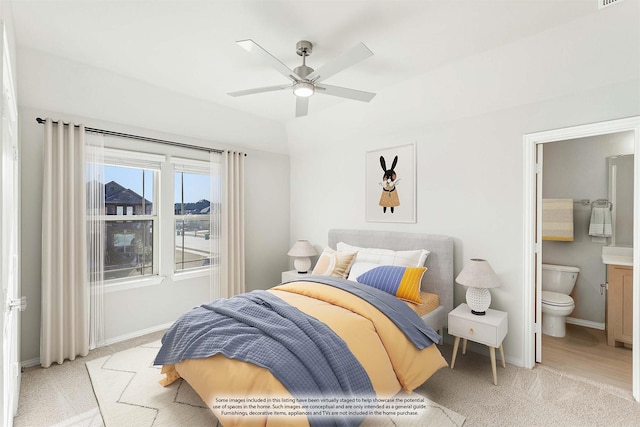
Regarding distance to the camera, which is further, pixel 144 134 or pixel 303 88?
pixel 144 134

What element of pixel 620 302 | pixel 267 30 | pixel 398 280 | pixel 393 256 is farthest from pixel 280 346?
pixel 620 302

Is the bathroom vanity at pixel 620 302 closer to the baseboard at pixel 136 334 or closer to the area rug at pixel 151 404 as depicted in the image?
the area rug at pixel 151 404

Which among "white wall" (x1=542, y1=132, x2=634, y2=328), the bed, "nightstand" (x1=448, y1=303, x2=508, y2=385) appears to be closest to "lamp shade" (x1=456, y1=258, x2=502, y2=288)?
"nightstand" (x1=448, y1=303, x2=508, y2=385)

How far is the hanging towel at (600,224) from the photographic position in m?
3.50

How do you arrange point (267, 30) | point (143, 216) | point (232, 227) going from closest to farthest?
point (267, 30)
point (143, 216)
point (232, 227)

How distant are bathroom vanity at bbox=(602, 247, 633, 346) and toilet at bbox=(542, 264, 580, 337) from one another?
1.10 feet

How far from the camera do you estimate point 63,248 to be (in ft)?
9.57

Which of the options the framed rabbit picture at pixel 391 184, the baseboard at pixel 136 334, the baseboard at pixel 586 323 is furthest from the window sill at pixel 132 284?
the baseboard at pixel 586 323

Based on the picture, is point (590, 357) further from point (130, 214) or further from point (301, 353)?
point (130, 214)

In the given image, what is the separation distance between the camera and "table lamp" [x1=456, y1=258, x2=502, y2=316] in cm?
269

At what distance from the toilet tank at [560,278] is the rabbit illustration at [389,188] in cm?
194

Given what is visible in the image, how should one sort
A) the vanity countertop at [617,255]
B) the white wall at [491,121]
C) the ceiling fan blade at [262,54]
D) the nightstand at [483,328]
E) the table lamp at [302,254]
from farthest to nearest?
1. the table lamp at [302,254]
2. the vanity countertop at [617,255]
3. the nightstand at [483,328]
4. the white wall at [491,121]
5. the ceiling fan blade at [262,54]

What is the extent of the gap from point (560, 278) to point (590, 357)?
38.7 inches

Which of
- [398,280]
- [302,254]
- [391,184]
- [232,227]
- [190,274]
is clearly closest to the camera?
[398,280]
